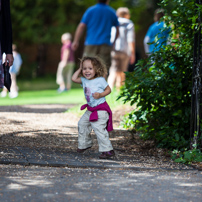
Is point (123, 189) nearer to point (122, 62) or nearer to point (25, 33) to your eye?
point (122, 62)

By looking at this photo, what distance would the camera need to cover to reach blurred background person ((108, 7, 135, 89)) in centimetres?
1302

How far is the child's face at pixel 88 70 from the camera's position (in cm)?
581

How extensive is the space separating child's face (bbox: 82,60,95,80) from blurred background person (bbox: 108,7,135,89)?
7.20m

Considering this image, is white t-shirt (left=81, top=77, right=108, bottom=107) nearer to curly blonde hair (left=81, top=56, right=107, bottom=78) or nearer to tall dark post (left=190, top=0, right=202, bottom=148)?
curly blonde hair (left=81, top=56, right=107, bottom=78)

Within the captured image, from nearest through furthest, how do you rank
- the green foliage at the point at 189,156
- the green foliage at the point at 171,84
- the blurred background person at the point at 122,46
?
1. the green foliage at the point at 189,156
2. the green foliage at the point at 171,84
3. the blurred background person at the point at 122,46

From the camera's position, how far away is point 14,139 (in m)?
6.63

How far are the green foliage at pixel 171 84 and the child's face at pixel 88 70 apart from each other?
73 cm

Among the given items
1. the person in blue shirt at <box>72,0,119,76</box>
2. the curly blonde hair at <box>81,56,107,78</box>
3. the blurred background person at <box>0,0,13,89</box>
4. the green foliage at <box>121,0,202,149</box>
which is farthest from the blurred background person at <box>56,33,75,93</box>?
the blurred background person at <box>0,0,13,89</box>

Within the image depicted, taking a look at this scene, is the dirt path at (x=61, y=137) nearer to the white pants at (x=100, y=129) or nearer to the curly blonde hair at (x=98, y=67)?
the white pants at (x=100, y=129)

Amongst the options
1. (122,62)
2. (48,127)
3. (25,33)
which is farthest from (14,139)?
(25,33)

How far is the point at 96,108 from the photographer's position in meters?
5.74

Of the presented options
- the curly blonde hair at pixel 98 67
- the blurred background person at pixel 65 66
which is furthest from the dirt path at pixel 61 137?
the blurred background person at pixel 65 66

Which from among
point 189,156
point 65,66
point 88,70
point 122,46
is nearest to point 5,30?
point 88,70

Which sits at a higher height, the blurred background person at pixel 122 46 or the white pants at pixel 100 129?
the blurred background person at pixel 122 46
